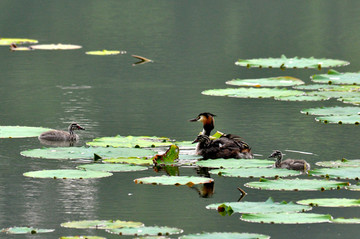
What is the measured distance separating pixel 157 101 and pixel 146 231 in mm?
10565

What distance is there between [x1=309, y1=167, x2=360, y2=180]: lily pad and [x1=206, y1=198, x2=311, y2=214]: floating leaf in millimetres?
1660

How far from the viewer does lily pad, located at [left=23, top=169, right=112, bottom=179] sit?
12.5 m

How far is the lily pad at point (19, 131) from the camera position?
15.5 meters

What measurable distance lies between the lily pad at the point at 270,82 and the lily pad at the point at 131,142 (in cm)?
746

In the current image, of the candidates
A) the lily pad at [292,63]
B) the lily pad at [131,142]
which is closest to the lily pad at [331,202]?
the lily pad at [131,142]

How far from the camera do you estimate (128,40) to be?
35812 mm

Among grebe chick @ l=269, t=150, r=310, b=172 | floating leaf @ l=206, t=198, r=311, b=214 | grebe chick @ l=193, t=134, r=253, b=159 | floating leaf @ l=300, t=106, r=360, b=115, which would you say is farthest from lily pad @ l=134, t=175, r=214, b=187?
floating leaf @ l=300, t=106, r=360, b=115

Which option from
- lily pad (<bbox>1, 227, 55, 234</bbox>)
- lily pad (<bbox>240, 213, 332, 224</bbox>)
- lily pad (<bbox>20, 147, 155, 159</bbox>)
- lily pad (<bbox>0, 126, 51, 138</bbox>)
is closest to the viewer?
lily pad (<bbox>1, 227, 55, 234</bbox>)

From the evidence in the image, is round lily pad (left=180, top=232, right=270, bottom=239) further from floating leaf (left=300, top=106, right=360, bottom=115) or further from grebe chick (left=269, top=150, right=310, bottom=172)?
floating leaf (left=300, top=106, right=360, bottom=115)

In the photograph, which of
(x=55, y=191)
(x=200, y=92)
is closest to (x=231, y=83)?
(x=200, y=92)

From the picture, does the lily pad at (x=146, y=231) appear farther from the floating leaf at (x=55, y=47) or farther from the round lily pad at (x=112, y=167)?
the floating leaf at (x=55, y=47)

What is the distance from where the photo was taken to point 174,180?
12.2 metres

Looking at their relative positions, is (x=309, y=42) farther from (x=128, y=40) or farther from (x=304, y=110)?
(x=304, y=110)

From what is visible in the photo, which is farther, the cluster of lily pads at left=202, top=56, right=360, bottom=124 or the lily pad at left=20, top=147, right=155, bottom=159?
the cluster of lily pads at left=202, top=56, right=360, bottom=124
